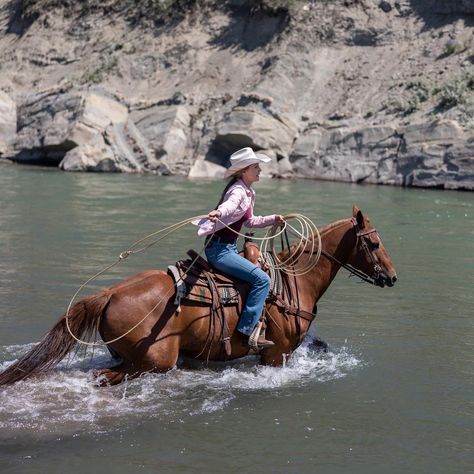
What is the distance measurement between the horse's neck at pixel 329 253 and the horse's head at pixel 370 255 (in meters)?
0.08

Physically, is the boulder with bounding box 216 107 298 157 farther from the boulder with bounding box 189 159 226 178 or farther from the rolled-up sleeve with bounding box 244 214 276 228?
the rolled-up sleeve with bounding box 244 214 276 228

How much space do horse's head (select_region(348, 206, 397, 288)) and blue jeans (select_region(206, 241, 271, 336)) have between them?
3.80 ft

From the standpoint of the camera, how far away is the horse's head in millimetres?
7691

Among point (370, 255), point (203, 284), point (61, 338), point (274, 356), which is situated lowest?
point (274, 356)

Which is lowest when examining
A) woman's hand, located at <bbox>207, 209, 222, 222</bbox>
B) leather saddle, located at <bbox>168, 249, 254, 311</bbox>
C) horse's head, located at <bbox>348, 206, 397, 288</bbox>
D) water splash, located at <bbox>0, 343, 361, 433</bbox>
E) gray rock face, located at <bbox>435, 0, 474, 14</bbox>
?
water splash, located at <bbox>0, 343, 361, 433</bbox>

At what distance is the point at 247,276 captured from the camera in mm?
7086

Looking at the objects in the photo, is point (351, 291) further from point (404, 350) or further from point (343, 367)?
point (343, 367)

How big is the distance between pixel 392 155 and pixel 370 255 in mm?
21897

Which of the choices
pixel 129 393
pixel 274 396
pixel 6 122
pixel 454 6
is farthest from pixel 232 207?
pixel 6 122

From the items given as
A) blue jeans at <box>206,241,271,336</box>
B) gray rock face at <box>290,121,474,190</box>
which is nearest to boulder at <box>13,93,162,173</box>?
gray rock face at <box>290,121,474,190</box>

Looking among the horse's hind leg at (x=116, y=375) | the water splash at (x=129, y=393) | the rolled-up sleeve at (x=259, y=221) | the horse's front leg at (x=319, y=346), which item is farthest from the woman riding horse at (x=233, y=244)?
the horse's front leg at (x=319, y=346)

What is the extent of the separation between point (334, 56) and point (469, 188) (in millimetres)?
12918

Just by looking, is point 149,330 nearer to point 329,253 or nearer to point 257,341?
point 257,341

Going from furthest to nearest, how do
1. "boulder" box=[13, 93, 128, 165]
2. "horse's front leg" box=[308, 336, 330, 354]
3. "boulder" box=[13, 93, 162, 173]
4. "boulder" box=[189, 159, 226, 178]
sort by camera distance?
"boulder" box=[13, 93, 128, 165] → "boulder" box=[13, 93, 162, 173] → "boulder" box=[189, 159, 226, 178] → "horse's front leg" box=[308, 336, 330, 354]
